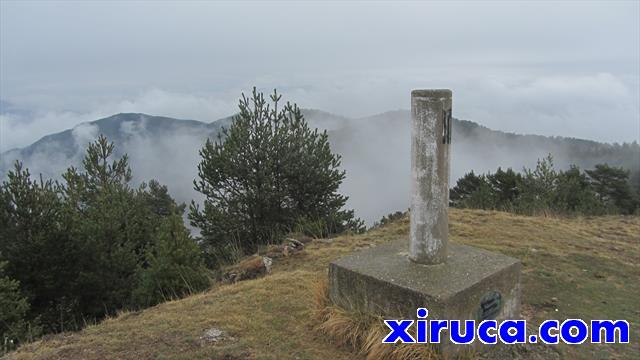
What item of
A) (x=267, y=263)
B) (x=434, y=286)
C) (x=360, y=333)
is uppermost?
(x=434, y=286)

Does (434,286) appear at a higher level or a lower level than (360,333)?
higher

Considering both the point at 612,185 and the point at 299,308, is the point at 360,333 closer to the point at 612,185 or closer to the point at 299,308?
the point at 299,308

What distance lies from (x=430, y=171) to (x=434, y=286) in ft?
3.58

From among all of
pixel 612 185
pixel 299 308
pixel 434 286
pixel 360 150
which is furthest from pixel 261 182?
pixel 360 150

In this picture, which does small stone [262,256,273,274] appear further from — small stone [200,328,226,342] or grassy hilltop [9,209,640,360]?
small stone [200,328,226,342]

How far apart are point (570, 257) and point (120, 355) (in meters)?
6.80

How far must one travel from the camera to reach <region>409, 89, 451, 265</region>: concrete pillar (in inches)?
171

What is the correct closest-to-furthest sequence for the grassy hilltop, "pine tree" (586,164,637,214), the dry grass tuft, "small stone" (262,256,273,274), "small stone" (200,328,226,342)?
the dry grass tuft < the grassy hilltop < "small stone" (200,328,226,342) < "small stone" (262,256,273,274) < "pine tree" (586,164,637,214)

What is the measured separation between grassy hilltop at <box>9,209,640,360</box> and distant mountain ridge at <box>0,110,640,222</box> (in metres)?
97.6

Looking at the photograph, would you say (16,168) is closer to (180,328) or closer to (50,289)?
(50,289)

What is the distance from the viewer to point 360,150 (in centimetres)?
18162

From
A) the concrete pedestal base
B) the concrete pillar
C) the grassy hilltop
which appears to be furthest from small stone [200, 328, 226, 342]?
the concrete pillar

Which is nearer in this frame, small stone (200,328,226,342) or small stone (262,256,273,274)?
small stone (200,328,226,342)

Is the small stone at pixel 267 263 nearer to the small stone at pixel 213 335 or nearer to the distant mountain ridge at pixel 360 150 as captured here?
the small stone at pixel 213 335
